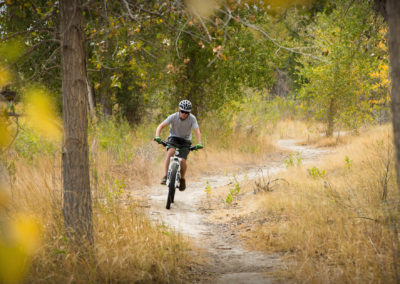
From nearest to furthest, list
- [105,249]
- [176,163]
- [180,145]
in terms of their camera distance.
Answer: [105,249] → [176,163] → [180,145]

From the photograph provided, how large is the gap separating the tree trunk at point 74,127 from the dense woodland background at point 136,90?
0.01 m

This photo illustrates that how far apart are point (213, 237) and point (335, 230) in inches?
79.9

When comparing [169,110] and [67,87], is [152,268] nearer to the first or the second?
[67,87]

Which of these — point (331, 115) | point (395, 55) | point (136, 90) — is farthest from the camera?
point (331, 115)

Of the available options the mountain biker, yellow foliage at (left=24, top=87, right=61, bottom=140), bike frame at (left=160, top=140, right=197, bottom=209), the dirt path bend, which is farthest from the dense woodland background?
the mountain biker

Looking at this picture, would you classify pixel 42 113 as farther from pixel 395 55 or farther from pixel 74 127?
pixel 395 55

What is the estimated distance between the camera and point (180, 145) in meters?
7.76

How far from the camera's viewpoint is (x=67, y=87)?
3.77 meters

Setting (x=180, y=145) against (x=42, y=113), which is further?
(x=180, y=145)

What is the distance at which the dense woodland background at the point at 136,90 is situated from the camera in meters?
3.27

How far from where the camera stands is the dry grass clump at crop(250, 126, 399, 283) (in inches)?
138

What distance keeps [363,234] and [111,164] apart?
7555mm

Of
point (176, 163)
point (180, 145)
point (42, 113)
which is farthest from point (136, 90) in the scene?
point (42, 113)

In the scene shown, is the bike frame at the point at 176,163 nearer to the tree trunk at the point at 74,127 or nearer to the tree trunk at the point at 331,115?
the tree trunk at the point at 74,127
